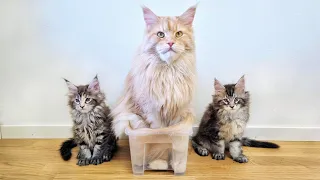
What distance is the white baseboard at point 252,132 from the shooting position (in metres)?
1.56

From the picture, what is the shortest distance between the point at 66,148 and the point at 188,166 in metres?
0.67

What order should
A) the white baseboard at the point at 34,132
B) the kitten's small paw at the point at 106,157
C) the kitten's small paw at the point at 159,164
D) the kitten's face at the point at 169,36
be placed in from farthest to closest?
1. the white baseboard at the point at 34,132
2. the kitten's small paw at the point at 106,157
3. the kitten's small paw at the point at 159,164
4. the kitten's face at the point at 169,36

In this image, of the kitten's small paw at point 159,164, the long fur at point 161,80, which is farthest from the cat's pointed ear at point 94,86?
the kitten's small paw at point 159,164

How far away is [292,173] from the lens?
3.87 feet

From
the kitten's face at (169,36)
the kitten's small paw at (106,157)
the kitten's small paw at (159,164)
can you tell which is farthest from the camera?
the kitten's small paw at (106,157)

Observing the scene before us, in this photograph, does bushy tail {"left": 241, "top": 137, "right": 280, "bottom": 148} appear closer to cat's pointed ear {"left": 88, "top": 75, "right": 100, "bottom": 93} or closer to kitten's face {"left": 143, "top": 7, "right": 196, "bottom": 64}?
kitten's face {"left": 143, "top": 7, "right": 196, "bottom": 64}

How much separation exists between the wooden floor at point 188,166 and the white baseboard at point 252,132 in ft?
0.35

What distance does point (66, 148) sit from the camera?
1.40 metres

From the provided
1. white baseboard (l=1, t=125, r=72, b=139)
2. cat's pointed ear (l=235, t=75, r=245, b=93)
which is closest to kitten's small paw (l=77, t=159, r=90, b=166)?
white baseboard (l=1, t=125, r=72, b=139)

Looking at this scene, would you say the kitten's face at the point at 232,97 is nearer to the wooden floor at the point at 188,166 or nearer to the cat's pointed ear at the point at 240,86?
the cat's pointed ear at the point at 240,86

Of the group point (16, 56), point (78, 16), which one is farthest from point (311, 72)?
point (16, 56)

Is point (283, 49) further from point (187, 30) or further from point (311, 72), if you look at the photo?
point (187, 30)

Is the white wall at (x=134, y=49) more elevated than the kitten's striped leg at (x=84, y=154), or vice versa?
the white wall at (x=134, y=49)

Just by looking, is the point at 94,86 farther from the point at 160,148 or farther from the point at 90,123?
the point at 160,148
